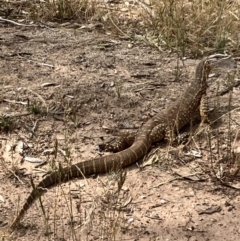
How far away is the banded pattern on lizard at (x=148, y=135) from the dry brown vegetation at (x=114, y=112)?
0.09 meters

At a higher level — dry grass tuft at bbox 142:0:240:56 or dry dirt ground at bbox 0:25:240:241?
dry grass tuft at bbox 142:0:240:56

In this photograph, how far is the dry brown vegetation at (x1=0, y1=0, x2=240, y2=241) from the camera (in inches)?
193

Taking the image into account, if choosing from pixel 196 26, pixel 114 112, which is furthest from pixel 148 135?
pixel 196 26

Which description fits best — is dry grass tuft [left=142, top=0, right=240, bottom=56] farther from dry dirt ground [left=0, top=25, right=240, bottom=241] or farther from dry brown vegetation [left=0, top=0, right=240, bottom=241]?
dry dirt ground [left=0, top=25, right=240, bottom=241]

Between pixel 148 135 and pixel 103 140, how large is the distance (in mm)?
451

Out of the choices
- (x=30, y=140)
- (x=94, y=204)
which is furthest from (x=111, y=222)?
(x=30, y=140)

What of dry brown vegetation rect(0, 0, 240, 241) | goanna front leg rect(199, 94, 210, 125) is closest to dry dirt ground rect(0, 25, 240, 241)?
dry brown vegetation rect(0, 0, 240, 241)

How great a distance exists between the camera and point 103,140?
6.08 metres

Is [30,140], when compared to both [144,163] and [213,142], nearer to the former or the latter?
[144,163]

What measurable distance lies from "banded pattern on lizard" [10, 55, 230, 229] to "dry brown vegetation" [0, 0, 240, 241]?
0.31 ft

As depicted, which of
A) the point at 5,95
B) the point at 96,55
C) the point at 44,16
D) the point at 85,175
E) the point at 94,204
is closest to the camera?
the point at 94,204

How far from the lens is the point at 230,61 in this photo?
754cm

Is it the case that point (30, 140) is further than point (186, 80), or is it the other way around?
point (186, 80)

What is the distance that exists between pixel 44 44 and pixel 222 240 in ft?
13.4
